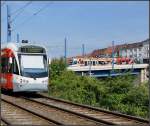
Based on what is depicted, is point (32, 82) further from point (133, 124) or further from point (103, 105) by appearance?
point (133, 124)

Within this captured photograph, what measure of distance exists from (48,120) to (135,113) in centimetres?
500

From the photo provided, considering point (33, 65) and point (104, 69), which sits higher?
point (33, 65)

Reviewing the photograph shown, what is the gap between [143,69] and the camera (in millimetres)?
61875

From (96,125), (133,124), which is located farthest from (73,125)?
(133,124)

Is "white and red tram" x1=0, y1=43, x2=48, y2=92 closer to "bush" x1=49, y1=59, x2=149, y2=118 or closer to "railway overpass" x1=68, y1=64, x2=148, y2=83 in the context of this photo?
"bush" x1=49, y1=59, x2=149, y2=118

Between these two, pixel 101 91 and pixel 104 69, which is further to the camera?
pixel 104 69

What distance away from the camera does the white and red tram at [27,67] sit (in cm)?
2481

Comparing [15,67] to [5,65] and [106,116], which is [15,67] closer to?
[5,65]

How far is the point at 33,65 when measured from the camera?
25000 mm

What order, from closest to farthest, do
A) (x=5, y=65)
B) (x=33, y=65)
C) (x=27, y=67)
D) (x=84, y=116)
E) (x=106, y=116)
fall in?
(x=84, y=116) < (x=106, y=116) < (x=27, y=67) < (x=33, y=65) < (x=5, y=65)

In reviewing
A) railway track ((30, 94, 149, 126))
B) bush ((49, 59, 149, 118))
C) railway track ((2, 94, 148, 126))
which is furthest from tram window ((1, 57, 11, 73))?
railway track ((30, 94, 149, 126))

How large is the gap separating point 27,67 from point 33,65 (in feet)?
1.09

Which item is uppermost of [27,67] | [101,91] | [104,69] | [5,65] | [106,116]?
[5,65]

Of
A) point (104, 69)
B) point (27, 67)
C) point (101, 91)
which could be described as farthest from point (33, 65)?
point (104, 69)
